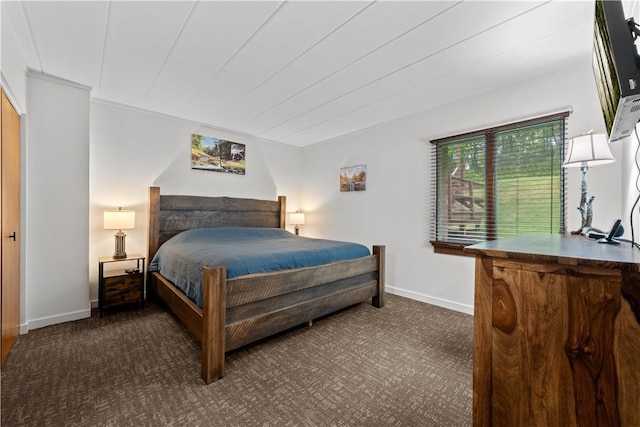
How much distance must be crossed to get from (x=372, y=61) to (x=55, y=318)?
12.4 ft

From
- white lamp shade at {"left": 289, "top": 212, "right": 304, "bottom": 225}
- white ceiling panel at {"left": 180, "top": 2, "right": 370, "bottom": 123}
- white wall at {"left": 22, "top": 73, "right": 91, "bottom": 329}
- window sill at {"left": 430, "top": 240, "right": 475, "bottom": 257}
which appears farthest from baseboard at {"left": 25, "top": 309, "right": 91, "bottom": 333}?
window sill at {"left": 430, "top": 240, "right": 475, "bottom": 257}

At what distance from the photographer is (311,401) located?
1.58m

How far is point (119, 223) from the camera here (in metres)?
2.91

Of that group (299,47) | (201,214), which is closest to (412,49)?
(299,47)

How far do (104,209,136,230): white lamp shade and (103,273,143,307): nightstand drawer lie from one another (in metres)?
0.53

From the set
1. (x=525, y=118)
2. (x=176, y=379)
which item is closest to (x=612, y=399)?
(x=176, y=379)

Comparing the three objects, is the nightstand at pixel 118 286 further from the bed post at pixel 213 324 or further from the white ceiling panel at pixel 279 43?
the white ceiling panel at pixel 279 43

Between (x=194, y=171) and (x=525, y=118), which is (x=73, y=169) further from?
(x=525, y=118)

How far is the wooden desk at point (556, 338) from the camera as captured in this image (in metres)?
0.72

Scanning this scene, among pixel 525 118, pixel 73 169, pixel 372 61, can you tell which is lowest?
pixel 73 169

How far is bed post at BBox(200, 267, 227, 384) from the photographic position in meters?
1.73

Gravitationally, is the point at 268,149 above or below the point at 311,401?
above

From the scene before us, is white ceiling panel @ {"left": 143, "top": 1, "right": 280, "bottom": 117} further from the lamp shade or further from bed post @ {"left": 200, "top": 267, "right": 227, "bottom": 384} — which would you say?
the lamp shade

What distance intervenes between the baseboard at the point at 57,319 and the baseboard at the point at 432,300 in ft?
11.6
